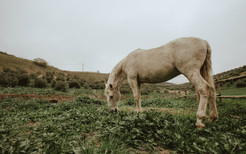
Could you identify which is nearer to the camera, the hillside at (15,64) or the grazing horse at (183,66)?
the grazing horse at (183,66)

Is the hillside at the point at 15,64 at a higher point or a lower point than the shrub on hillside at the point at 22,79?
higher

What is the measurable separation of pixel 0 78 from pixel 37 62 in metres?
33.4

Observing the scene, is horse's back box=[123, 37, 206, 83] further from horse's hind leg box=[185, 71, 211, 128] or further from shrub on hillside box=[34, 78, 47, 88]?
shrub on hillside box=[34, 78, 47, 88]

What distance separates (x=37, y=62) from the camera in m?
42.9

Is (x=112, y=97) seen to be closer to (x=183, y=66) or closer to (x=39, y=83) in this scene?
(x=183, y=66)

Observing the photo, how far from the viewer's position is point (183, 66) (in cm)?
351

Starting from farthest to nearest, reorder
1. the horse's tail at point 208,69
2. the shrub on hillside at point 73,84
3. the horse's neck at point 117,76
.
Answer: the shrub on hillside at point 73,84
the horse's neck at point 117,76
the horse's tail at point 208,69

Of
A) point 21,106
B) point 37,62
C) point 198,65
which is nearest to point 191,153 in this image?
point 198,65

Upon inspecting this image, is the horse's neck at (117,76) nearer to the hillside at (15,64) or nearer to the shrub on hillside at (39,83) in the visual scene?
the shrub on hillside at (39,83)

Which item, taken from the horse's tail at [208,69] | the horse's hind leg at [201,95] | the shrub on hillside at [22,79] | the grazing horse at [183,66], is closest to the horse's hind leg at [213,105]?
the grazing horse at [183,66]

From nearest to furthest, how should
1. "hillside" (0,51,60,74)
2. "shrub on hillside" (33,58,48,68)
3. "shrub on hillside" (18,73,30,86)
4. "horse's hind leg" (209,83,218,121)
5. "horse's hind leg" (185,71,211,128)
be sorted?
"horse's hind leg" (185,71,211,128)
"horse's hind leg" (209,83,218,121)
"shrub on hillside" (18,73,30,86)
"hillside" (0,51,60,74)
"shrub on hillside" (33,58,48,68)

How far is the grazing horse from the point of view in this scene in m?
3.18

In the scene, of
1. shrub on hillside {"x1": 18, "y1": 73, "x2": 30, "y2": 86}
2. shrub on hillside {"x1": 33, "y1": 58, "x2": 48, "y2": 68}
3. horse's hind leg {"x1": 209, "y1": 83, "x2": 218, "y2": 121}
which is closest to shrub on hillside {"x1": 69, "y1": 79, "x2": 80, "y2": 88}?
shrub on hillside {"x1": 18, "y1": 73, "x2": 30, "y2": 86}

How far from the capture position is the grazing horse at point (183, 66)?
10.4 ft
